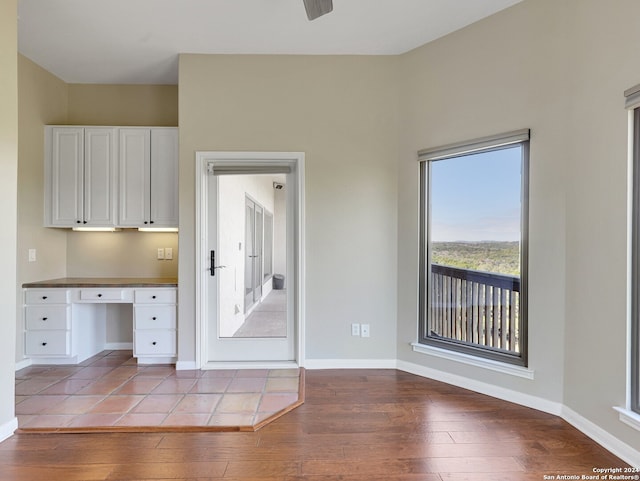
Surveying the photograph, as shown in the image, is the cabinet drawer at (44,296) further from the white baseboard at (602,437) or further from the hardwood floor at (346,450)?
the white baseboard at (602,437)

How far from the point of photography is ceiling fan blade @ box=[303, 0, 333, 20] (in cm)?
218

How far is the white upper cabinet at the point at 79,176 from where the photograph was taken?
3.67 metres

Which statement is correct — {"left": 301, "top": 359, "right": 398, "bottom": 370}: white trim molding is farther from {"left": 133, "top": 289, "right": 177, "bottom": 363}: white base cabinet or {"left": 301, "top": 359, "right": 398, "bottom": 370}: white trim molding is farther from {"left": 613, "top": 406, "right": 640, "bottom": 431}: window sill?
{"left": 613, "top": 406, "right": 640, "bottom": 431}: window sill

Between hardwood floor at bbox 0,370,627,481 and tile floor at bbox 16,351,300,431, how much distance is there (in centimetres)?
13

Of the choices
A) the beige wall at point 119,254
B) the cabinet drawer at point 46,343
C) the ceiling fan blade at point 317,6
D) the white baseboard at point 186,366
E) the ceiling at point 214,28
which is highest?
the ceiling at point 214,28

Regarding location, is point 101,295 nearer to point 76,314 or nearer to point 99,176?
point 76,314

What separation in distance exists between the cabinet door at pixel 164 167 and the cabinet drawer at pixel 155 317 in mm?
953

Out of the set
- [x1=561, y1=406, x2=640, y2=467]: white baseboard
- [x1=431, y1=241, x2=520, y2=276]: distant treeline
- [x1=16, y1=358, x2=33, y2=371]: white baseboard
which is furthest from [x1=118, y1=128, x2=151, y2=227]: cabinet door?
[x1=561, y1=406, x2=640, y2=467]: white baseboard

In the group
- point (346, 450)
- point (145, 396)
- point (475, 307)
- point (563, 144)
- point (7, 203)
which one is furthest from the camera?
point (475, 307)

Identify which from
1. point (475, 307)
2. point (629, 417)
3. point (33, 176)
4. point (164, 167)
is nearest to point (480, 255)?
point (475, 307)

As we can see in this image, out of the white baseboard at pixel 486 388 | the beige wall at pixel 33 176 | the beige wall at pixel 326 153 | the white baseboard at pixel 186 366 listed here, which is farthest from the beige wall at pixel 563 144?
the beige wall at pixel 33 176

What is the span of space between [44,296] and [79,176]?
1235mm

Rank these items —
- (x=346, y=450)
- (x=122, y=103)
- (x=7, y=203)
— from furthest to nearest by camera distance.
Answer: (x=122, y=103), (x=7, y=203), (x=346, y=450)

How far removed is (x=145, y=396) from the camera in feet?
9.30
